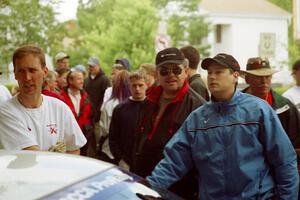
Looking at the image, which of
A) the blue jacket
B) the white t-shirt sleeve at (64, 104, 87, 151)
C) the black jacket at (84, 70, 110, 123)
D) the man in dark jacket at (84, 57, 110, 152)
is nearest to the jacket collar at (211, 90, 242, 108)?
the blue jacket

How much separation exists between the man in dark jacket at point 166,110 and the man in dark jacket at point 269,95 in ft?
2.37

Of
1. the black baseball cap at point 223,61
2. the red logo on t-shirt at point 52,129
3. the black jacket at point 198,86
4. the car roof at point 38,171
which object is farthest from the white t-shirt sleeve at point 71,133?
the black jacket at point 198,86

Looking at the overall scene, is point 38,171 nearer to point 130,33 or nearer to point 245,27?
point 130,33

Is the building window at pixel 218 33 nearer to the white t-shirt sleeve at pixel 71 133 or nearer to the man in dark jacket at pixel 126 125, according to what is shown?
the man in dark jacket at pixel 126 125

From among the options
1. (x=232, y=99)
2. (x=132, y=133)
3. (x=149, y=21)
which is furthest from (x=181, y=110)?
(x=149, y=21)

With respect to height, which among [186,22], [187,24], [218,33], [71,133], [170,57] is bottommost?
[218,33]

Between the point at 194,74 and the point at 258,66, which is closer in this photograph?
the point at 258,66

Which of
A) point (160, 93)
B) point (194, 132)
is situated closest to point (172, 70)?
point (160, 93)

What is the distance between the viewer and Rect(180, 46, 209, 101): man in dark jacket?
20.6ft

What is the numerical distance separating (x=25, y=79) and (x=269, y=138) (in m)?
1.67

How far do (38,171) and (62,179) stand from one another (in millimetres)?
126

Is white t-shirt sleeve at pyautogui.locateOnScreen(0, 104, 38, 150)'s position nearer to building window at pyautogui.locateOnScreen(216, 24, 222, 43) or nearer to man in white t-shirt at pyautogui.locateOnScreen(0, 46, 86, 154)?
man in white t-shirt at pyautogui.locateOnScreen(0, 46, 86, 154)

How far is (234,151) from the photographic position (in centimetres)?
404

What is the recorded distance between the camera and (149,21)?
40.7 meters
